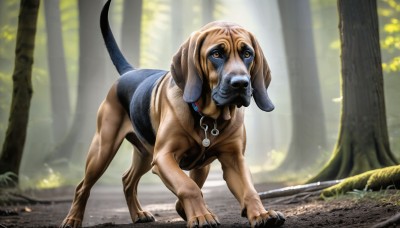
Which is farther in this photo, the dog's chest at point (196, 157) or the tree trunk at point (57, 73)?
the tree trunk at point (57, 73)

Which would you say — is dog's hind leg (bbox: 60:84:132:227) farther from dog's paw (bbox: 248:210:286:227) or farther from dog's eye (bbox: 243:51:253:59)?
dog's paw (bbox: 248:210:286:227)

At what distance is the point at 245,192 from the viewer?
14.5ft

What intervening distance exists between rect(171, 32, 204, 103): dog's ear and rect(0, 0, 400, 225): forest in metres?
2.51

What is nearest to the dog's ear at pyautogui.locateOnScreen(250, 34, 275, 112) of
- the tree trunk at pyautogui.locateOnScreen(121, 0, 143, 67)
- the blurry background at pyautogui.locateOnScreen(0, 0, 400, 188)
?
the blurry background at pyautogui.locateOnScreen(0, 0, 400, 188)

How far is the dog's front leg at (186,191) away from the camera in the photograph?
4035 millimetres

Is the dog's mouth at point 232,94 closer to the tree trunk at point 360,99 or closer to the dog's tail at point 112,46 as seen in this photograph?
the dog's tail at point 112,46

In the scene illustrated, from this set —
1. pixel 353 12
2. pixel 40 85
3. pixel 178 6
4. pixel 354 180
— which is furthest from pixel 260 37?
pixel 354 180

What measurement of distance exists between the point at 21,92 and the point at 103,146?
5055mm

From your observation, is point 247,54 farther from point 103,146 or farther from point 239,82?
point 103,146

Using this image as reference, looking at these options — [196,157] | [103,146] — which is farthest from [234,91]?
[103,146]

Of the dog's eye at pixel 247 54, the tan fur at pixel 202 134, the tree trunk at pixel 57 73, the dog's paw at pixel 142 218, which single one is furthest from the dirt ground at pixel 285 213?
the tree trunk at pixel 57 73

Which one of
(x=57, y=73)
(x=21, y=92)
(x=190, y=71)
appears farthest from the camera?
(x=57, y=73)

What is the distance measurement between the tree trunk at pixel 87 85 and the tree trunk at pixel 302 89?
23.8ft

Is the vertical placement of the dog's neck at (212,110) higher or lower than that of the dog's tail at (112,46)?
lower
